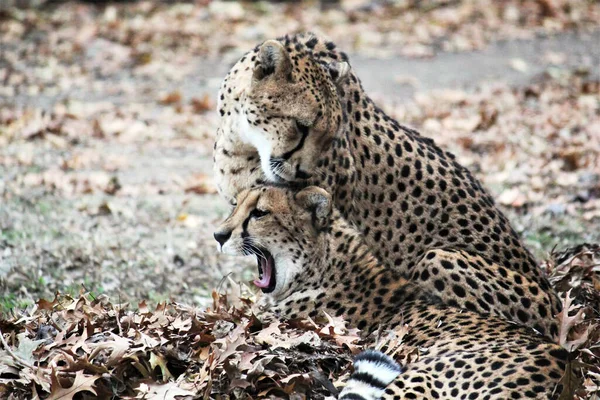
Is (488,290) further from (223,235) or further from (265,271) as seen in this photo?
(223,235)

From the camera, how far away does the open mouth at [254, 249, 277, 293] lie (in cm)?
530

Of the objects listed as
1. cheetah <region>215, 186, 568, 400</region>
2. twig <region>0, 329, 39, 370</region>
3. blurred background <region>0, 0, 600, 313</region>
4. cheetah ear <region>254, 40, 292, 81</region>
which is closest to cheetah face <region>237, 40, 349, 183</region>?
cheetah ear <region>254, 40, 292, 81</region>

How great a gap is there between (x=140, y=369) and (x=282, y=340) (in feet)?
2.34

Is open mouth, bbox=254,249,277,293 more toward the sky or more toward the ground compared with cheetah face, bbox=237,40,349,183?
more toward the ground

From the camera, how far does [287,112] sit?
5562 mm

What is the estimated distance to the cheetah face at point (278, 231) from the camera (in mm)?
5160

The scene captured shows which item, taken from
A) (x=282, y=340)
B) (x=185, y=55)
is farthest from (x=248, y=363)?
(x=185, y=55)

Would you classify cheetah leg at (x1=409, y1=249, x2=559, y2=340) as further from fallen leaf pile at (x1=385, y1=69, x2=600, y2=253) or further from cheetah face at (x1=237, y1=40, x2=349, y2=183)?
fallen leaf pile at (x1=385, y1=69, x2=600, y2=253)

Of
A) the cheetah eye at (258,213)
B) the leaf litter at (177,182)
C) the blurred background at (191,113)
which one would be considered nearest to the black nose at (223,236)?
the cheetah eye at (258,213)

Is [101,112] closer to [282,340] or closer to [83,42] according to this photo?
[83,42]

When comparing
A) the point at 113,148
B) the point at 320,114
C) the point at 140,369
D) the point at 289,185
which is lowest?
the point at 113,148

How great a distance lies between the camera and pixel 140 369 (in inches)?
167

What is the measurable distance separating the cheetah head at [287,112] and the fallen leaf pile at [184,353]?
929 millimetres

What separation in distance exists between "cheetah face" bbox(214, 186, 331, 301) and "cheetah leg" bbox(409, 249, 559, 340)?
0.64m
